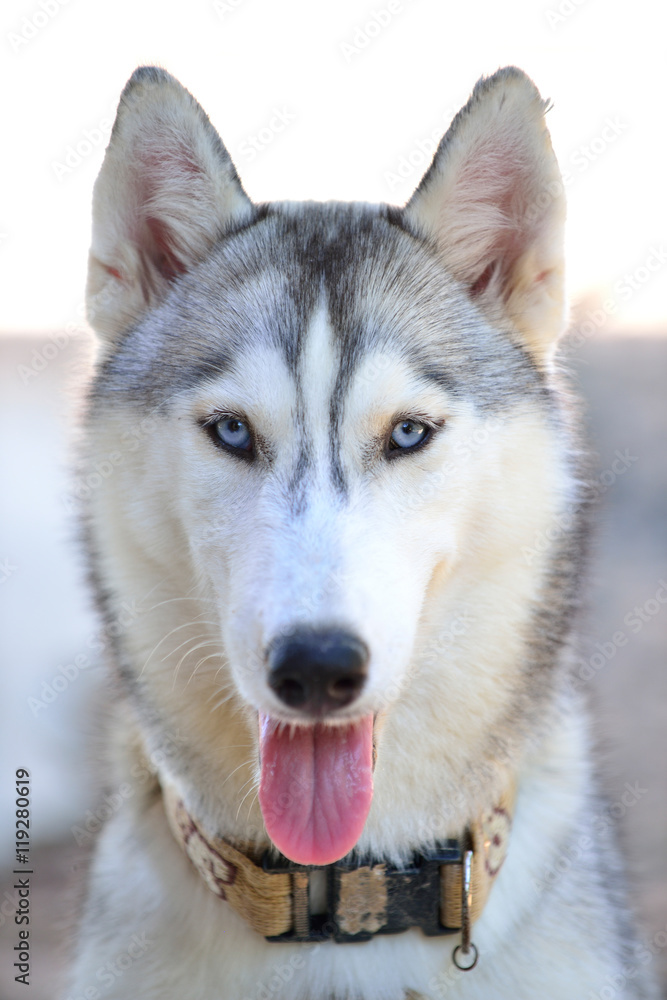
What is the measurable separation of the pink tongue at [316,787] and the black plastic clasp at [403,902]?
206mm

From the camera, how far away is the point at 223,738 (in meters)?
1.96

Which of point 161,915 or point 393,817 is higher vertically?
point 393,817

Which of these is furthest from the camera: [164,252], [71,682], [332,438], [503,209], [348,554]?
[71,682]

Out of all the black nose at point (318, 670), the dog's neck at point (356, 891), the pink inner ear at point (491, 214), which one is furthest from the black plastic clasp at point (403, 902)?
the pink inner ear at point (491, 214)

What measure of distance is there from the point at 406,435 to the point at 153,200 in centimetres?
94

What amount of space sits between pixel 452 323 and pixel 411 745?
1.01 metres

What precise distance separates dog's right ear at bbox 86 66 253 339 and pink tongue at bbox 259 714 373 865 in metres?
1.16

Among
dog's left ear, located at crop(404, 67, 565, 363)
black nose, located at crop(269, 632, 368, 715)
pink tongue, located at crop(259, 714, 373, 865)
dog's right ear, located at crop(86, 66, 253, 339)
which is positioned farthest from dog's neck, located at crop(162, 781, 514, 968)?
dog's right ear, located at crop(86, 66, 253, 339)

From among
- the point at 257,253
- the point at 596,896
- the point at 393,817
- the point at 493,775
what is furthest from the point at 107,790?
the point at 257,253

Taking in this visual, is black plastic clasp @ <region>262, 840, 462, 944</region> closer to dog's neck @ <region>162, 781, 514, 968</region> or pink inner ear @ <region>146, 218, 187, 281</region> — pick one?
dog's neck @ <region>162, 781, 514, 968</region>

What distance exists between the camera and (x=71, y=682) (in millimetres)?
4637

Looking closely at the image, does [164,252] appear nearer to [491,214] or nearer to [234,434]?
[234,434]

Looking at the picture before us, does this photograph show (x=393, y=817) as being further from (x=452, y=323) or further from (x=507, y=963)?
(x=452, y=323)

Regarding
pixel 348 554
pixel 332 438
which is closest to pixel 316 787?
pixel 348 554
